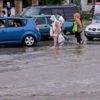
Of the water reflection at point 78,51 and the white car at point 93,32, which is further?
the white car at point 93,32

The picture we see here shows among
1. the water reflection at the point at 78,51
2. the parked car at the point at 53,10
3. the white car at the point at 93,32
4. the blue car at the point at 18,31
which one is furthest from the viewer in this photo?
the parked car at the point at 53,10

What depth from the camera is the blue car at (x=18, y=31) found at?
24.4m

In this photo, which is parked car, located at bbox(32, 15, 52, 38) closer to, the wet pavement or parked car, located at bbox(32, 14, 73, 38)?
parked car, located at bbox(32, 14, 73, 38)

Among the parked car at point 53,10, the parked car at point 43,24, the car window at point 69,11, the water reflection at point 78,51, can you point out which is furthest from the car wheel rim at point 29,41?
the car window at point 69,11

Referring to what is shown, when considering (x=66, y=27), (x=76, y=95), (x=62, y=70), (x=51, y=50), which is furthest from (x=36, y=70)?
(x=66, y=27)

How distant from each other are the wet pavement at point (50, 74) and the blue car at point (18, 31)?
1576 millimetres

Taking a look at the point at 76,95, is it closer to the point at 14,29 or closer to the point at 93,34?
the point at 14,29

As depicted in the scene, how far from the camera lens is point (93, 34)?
2905 cm

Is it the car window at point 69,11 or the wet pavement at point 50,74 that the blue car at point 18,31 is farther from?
the car window at point 69,11

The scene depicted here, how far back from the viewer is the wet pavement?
38.0ft

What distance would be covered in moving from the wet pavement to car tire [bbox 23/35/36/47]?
6.28 ft

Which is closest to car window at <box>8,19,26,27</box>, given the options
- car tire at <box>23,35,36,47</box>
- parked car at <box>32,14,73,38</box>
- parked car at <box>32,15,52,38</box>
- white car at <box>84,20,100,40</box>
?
car tire at <box>23,35,36,47</box>

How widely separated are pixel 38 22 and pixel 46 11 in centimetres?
431

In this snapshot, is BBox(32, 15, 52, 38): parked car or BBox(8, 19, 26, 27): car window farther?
BBox(32, 15, 52, 38): parked car
